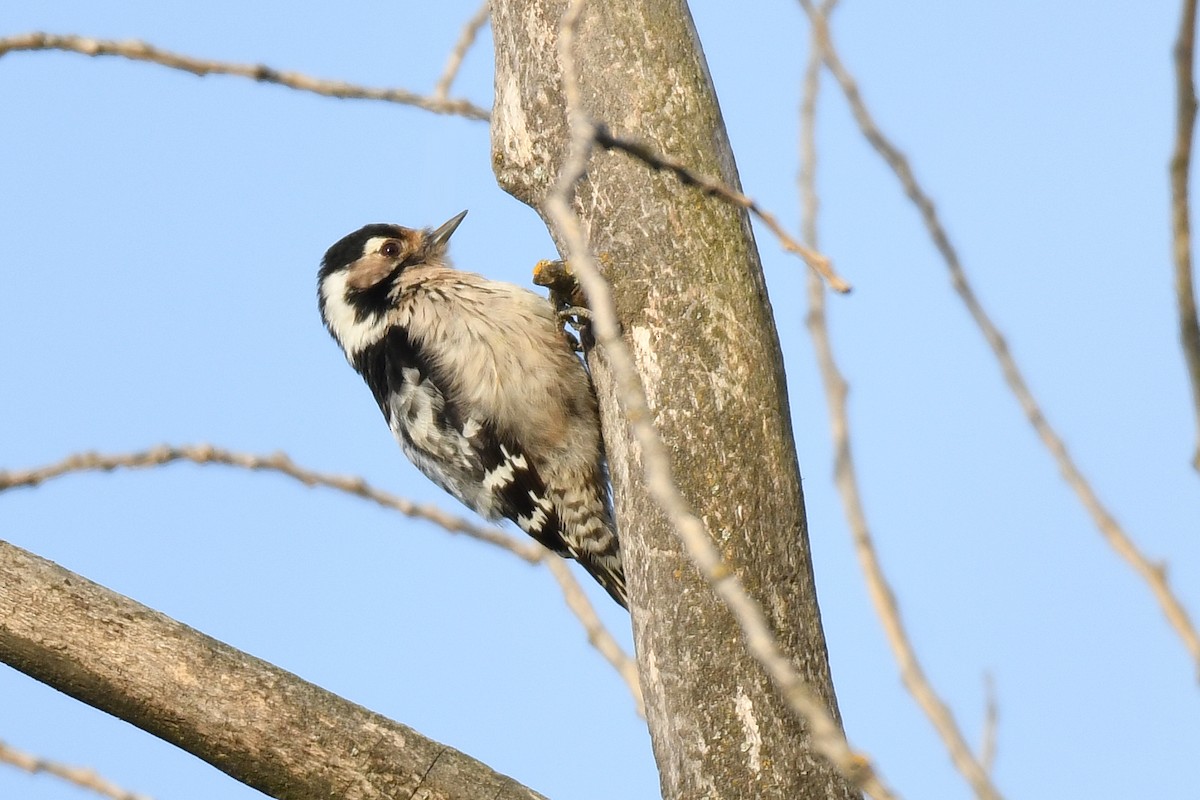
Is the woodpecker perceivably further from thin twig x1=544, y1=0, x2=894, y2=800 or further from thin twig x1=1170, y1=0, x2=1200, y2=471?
thin twig x1=1170, y1=0, x2=1200, y2=471

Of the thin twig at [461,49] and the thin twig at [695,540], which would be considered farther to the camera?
the thin twig at [461,49]

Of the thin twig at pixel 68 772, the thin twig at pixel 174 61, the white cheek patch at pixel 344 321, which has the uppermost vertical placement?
the white cheek patch at pixel 344 321

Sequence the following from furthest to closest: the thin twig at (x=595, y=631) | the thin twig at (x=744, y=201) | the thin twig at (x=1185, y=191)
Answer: the thin twig at (x=595, y=631), the thin twig at (x=744, y=201), the thin twig at (x=1185, y=191)

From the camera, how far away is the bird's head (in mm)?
4789

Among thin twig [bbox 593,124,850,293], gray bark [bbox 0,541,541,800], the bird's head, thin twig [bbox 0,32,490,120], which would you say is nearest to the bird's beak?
the bird's head

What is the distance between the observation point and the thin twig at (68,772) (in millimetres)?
2414

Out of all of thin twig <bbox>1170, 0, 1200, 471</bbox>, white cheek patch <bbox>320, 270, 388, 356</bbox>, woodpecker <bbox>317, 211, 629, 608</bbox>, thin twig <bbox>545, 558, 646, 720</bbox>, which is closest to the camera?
thin twig <bbox>1170, 0, 1200, 471</bbox>

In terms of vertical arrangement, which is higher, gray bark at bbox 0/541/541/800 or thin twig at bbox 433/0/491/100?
thin twig at bbox 433/0/491/100

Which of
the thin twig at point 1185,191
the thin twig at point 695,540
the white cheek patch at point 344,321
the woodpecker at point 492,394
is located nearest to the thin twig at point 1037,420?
the thin twig at point 1185,191

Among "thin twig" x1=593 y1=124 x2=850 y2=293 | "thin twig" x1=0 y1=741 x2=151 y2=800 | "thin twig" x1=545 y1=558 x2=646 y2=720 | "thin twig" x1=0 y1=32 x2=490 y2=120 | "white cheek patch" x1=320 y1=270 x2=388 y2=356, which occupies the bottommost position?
"thin twig" x1=0 y1=741 x2=151 y2=800

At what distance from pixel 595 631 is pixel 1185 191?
230 cm

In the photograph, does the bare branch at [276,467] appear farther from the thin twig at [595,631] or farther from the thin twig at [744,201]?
the thin twig at [744,201]

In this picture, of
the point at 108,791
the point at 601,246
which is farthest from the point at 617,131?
the point at 108,791

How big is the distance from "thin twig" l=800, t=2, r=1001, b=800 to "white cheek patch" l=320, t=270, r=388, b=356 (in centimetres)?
311
